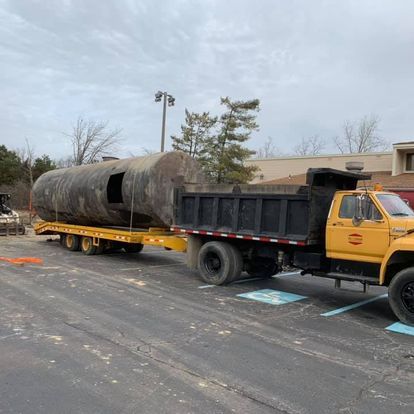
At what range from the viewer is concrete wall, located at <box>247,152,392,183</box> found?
32.8 meters

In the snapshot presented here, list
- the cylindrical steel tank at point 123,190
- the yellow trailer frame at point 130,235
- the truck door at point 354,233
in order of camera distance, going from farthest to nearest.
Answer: the cylindrical steel tank at point 123,190 → the yellow trailer frame at point 130,235 → the truck door at point 354,233

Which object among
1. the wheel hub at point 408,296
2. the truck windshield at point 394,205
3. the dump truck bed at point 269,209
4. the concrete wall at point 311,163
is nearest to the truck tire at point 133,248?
the dump truck bed at point 269,209

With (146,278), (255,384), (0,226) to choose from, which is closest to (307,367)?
(255,384)

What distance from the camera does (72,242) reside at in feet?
52.5

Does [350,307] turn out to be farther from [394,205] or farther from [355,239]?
[394,205]

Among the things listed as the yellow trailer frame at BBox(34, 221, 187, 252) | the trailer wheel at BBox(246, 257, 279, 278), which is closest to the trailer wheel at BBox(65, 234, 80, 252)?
the yellow trailer frame at BBox(34, 221, 187, 252)

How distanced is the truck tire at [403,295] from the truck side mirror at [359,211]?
1.16 meters

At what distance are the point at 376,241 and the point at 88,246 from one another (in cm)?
992

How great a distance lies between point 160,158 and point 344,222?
20.1ft

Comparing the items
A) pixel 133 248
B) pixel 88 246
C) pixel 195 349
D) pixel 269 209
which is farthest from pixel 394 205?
pixel 88 246

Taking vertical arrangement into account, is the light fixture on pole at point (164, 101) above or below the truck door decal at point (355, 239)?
above

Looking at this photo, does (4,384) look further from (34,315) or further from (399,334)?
(399,334)

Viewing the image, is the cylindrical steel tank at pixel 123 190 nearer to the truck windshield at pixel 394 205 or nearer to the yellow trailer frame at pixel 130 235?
the yellow trailer frame at pixel 130 235

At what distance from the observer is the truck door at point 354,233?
7.85 metres
